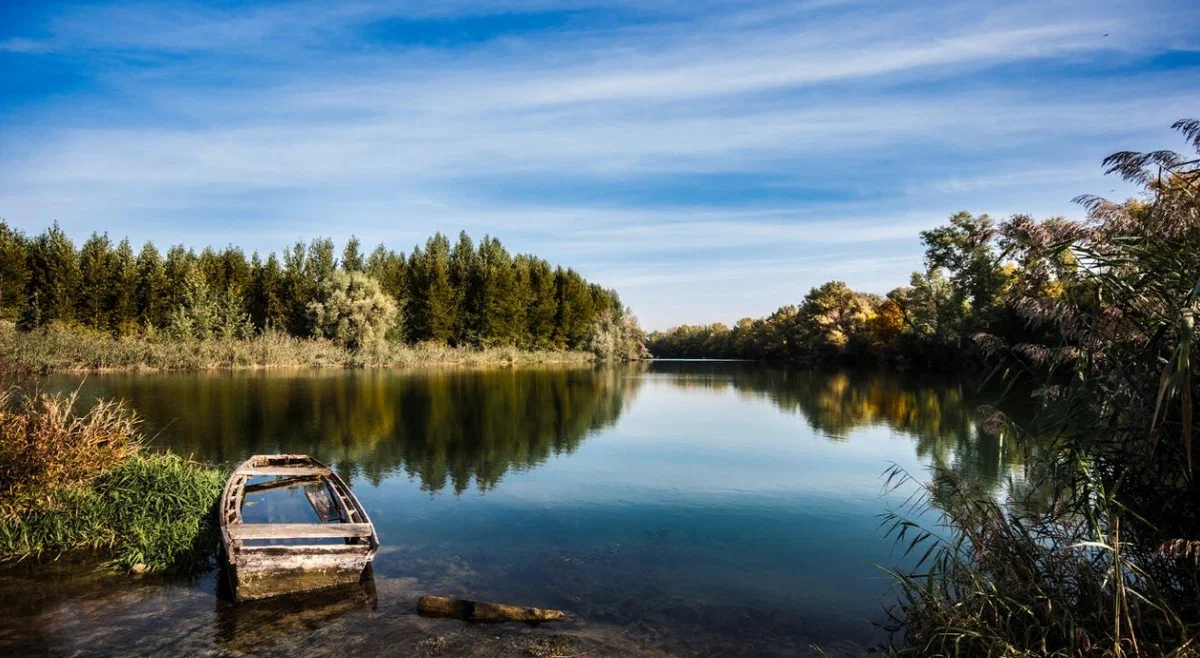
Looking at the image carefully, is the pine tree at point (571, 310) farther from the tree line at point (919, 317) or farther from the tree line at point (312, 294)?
the tree line at point (919, 317)

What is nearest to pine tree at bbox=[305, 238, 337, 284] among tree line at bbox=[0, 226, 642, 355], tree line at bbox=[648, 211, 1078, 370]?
tree line at bbox=[0, 226, 642, 355]

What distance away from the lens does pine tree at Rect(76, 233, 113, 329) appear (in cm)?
4503

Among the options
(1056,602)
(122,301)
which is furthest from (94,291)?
(1056,602)

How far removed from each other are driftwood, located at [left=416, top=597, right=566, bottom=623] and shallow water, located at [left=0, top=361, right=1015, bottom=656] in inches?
7.6

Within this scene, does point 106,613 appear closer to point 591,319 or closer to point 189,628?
point 189,628

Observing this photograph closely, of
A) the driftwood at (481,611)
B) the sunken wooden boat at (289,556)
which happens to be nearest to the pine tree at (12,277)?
the sunken wooden boat at (289,556)

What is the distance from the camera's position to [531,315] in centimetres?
7125

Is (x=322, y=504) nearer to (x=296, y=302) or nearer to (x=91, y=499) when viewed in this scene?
(x=91, y=499)

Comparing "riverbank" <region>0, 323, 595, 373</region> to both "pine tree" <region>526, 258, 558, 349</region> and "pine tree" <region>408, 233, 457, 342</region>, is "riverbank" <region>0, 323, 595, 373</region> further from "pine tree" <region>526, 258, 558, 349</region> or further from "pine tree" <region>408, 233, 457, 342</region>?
"pine tree" <region>526, 258, 558, 349</region>

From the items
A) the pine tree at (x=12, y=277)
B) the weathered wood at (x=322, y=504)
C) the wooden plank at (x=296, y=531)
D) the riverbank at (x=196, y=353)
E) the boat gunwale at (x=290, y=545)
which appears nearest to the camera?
the boat gunwale at (x=290, y=545)

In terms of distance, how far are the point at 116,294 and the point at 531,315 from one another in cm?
3555

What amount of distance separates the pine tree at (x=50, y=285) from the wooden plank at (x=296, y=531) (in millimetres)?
46053

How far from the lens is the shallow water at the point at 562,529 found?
7113 mm

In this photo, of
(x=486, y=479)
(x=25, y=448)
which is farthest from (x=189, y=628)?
(x=486, y=479)
